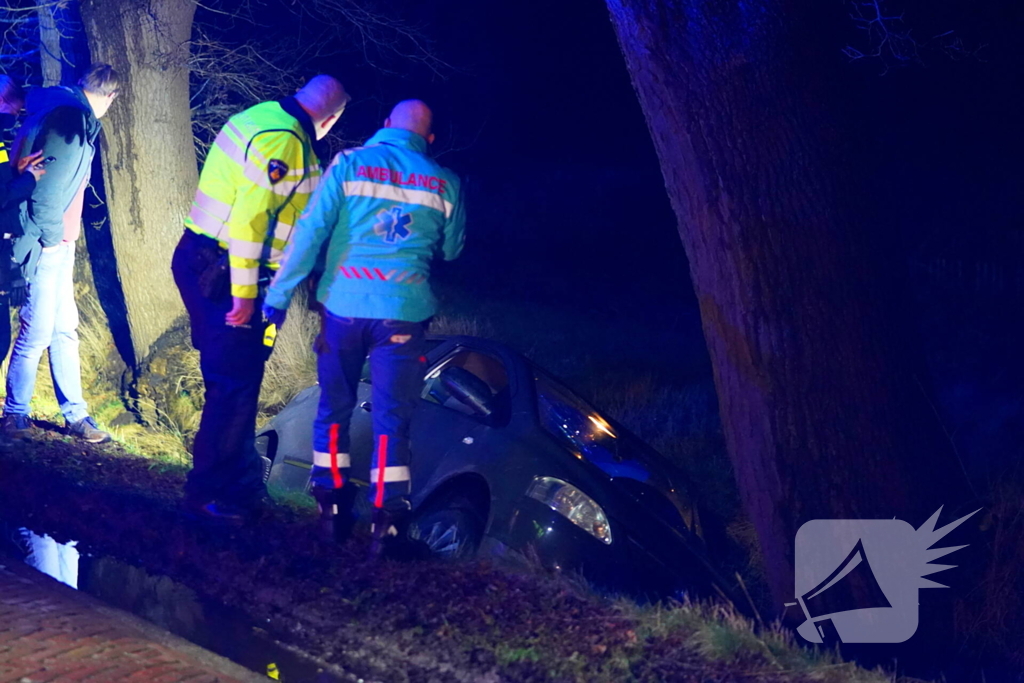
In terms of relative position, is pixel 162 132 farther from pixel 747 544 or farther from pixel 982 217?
pixel 982 217

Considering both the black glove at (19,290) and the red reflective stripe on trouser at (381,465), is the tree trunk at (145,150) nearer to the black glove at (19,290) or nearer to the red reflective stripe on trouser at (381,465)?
the black glove at (19,290)

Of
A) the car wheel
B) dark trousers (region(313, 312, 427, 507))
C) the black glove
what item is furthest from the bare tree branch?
the black glove

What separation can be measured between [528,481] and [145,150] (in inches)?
183

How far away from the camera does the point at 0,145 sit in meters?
5.70

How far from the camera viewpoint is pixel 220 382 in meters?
4.54

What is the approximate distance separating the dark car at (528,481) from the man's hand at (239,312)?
1336mm

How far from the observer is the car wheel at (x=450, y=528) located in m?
4.81

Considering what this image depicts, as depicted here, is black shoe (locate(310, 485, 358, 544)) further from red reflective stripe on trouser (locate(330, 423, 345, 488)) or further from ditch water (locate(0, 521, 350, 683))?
ditch water (locate(0, 521, 350, 683))

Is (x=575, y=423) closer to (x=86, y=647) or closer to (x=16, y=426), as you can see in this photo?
(x=86, y=647)

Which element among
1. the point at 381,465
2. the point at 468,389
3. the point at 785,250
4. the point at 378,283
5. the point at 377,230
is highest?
the point at 377,230

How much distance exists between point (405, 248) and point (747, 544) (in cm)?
387

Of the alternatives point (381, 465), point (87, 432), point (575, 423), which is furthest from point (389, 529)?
point (87, 432)

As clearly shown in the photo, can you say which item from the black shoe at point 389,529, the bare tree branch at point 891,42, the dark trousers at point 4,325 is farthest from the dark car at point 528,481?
the bare tree branch at point 891,42

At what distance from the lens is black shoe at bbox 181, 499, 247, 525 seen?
4.56 metres
